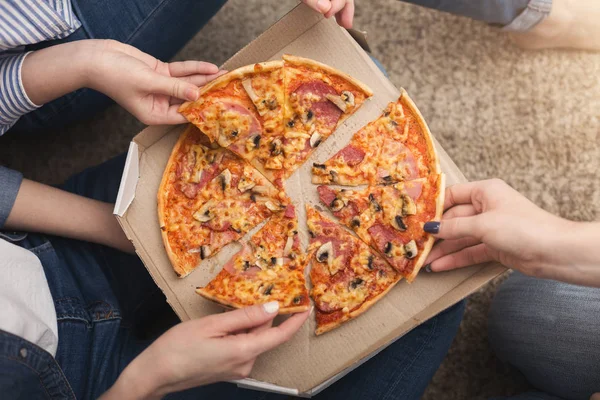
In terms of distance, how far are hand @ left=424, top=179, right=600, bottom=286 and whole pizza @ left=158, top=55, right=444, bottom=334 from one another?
21cm

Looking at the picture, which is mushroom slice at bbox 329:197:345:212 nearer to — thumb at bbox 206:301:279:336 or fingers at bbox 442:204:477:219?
fingers at bbox 442:204:477:219

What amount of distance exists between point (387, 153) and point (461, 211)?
294mm

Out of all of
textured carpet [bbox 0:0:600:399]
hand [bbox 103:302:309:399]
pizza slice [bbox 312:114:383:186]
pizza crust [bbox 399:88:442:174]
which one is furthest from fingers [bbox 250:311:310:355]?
textured carpet [bbox 0:0:600:399]

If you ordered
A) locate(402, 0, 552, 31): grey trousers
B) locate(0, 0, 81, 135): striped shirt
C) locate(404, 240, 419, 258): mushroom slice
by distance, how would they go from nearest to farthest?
1. locate(0, 0, 81, 135): striped shirt
2. locate(404, 240, 419, 258): mushroom slice
3. locate(402, 0, 552, 31): grey trousers

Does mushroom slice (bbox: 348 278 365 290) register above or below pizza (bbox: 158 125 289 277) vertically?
below

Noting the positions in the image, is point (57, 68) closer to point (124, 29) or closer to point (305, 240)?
point (124, 29)

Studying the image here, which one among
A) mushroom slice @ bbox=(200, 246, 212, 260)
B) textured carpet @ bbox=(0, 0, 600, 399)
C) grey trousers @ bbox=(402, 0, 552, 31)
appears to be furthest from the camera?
textured carpet @ bbox=(0, 0, 600, 399)

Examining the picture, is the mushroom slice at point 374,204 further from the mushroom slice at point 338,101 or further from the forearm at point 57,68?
the forearm at point 57,68

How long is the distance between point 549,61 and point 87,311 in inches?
75.5

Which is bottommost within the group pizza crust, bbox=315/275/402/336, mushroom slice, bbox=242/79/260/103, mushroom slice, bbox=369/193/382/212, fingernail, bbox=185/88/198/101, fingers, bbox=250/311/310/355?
pizza crust, bbox=315/275/402/336

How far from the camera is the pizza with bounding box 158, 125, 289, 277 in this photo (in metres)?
1.70

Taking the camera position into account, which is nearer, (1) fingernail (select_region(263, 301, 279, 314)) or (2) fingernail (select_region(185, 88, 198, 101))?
(1) fingernail (select_region(263, 301, 279, 314))

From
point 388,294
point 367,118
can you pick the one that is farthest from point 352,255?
→ point 367,118

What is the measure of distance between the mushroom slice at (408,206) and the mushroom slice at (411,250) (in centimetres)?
9
